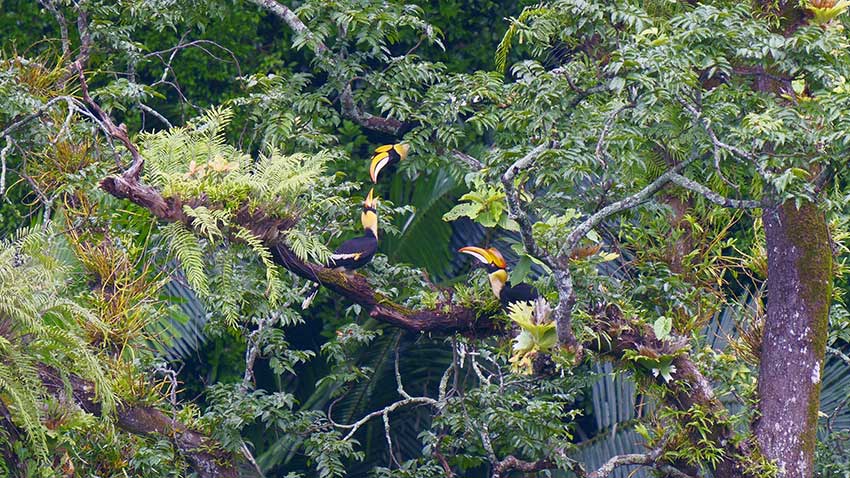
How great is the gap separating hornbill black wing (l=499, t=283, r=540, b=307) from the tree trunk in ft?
2.88

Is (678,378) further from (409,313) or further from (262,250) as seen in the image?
(262,250)

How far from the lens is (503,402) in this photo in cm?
452

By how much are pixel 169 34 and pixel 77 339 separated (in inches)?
165

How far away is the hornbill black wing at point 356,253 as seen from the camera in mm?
4082

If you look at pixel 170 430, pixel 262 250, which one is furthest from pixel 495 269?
Answer: pixel 170 430

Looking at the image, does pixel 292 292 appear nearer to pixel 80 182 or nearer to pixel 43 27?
pixel 80 182

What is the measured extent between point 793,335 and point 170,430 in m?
2.32

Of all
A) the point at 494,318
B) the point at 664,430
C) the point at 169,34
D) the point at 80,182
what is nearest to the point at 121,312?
the point at 80,182

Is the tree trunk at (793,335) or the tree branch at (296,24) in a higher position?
the tree branch at (296,24)

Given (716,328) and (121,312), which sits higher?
(121,312)

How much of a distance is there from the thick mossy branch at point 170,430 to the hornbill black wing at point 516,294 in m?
1.28

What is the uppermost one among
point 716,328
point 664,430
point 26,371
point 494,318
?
point 26,371

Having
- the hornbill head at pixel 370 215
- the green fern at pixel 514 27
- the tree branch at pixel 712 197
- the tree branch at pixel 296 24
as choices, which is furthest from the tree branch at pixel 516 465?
the tree branch at pixel 296 24

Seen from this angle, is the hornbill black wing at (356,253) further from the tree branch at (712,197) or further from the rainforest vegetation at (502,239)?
the tree branch at (712,197)
